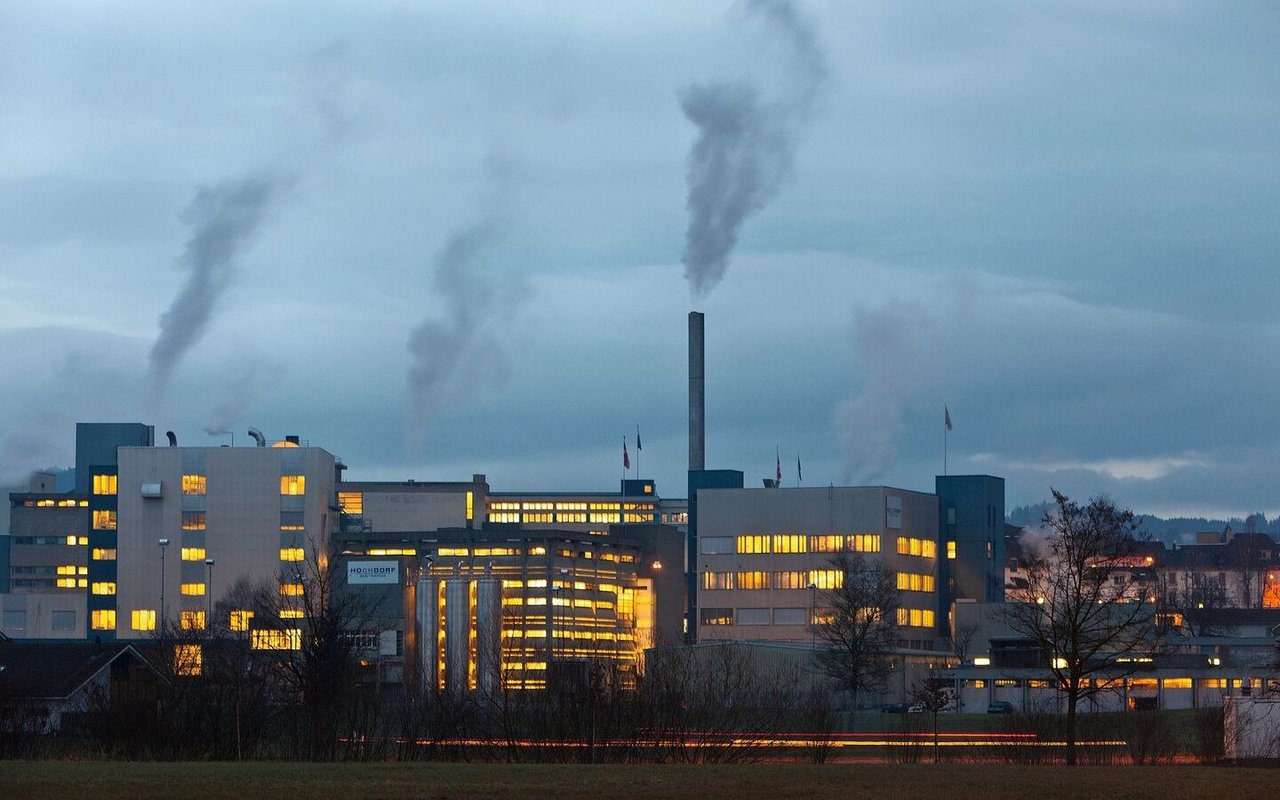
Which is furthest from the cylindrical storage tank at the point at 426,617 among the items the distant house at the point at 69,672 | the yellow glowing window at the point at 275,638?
the distant house at the point at 69,672

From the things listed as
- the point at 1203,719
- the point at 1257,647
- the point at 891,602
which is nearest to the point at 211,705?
the point at 1203,719

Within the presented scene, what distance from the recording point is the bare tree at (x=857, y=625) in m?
159

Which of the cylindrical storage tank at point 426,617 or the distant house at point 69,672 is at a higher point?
the cylindrical storage tank at point 426,617

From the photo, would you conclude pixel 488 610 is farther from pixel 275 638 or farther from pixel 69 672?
pixel 69 672

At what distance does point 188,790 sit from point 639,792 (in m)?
11.0

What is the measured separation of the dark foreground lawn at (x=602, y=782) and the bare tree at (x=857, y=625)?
95573mm

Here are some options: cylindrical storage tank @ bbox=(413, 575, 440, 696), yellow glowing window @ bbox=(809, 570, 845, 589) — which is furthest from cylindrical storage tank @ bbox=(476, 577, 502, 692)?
yellow glowing window @ bbox=(809, 570, 845, 589)

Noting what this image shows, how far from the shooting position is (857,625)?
16738 cm

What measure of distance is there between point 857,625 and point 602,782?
122m

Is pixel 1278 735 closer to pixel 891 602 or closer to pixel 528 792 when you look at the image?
pixel 528 792

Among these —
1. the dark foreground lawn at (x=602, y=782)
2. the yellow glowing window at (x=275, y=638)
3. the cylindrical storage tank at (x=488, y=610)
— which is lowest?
the dark foreground lawn at (x=602, y=782)

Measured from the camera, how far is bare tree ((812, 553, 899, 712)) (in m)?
159

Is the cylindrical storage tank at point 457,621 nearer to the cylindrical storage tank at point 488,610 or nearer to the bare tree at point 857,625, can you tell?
the cylindrical storage tank at point 488,610

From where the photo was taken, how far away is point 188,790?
4341 centimetres
